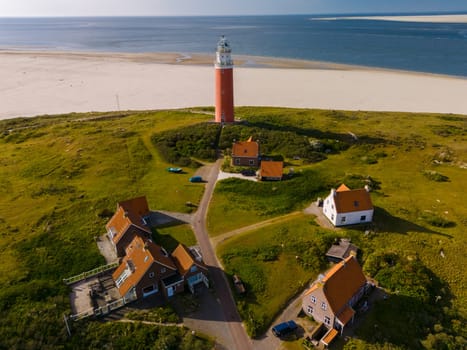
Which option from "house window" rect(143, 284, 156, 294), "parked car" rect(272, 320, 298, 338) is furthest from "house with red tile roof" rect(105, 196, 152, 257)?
"parked car" rect(272, 320, 298, 338)

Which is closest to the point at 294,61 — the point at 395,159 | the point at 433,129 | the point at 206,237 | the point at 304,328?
the point at 433,129

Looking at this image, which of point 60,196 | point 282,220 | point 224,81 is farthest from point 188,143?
point 282,220

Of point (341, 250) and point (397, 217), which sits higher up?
point (341, 250)

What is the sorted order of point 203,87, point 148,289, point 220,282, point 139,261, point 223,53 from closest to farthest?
point 148,289 → point 139,261 → point 220,282 → point 223,53 → point 203,87

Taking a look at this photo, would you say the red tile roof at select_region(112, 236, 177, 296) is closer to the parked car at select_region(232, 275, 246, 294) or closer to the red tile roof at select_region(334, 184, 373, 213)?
the parked car at select_region(232, 275, 246, 294)

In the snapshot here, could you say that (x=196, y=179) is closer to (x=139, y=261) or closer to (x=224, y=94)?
(x=139, y=261)

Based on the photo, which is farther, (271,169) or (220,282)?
(271,169)

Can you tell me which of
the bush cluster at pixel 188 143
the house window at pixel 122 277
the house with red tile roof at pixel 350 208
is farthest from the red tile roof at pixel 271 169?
the house window at pixel 122 277
